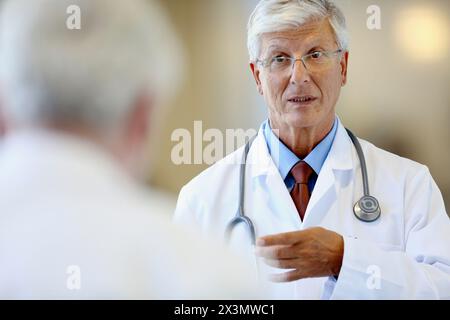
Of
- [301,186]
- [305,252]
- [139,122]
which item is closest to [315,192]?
[301,186]

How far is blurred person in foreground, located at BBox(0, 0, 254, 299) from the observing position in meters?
0.77

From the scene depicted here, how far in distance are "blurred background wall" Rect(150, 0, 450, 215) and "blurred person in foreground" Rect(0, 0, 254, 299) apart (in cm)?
51

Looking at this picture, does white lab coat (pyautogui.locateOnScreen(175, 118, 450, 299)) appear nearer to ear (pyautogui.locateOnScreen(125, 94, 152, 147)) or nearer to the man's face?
the man's face

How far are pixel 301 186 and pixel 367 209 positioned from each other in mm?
142

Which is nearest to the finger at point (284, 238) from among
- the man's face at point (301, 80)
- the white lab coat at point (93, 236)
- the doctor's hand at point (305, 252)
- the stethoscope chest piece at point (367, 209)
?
the doctor's hand at point (305, 252)

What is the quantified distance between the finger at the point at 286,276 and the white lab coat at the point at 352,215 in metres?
0.02

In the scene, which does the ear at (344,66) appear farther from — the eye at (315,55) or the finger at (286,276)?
the finger at (286,276)

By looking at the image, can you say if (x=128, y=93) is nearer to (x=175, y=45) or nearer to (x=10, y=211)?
(x=10, y=211)

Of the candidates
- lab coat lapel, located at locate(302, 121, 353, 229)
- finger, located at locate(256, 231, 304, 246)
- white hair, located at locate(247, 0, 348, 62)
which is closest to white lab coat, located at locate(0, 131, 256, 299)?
finger, located at locate(256, 231, 304, 246)

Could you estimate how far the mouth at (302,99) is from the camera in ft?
4.48

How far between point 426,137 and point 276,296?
1.55 feet

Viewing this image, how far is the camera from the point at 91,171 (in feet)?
2.56
